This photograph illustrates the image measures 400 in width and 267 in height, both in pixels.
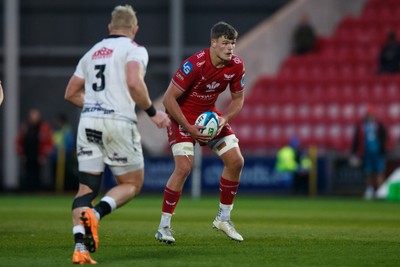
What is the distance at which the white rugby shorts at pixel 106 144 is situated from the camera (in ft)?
27.4

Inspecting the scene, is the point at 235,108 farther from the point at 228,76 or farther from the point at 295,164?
the point at 295,164

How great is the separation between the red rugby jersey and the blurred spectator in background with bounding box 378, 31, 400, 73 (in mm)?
14712

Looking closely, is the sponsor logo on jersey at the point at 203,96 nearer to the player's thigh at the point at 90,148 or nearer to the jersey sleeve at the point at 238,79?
the jersey sleeve at the point at 238,79

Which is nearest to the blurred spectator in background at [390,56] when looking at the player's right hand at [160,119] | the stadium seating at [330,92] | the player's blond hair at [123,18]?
the stadium seating at [330,92]

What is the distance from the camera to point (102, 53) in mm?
8461

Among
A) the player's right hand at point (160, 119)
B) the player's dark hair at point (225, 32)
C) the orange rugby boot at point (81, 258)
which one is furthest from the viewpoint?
the player's dark hair at point (225, 32)

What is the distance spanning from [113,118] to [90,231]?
99 cm

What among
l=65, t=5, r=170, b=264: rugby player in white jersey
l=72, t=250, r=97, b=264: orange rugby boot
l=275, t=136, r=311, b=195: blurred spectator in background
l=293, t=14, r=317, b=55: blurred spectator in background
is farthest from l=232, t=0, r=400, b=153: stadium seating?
l=72, t=250, r=97, b=264: orange rugby boot

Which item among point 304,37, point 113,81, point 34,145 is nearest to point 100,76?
point 113,81

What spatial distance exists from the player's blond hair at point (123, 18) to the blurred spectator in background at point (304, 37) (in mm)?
18392

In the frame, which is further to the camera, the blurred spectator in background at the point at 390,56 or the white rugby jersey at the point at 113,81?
the blurred spectator in background at the point at 390,56

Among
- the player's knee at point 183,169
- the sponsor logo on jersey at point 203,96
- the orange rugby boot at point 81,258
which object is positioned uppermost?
the sponsor logo on jersey at point 203,96

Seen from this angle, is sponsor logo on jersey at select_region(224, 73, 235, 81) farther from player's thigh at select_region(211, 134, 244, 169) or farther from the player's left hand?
player's thigh at select_region(211, 134, 244, 169)

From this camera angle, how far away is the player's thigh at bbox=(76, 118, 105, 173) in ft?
27.5
